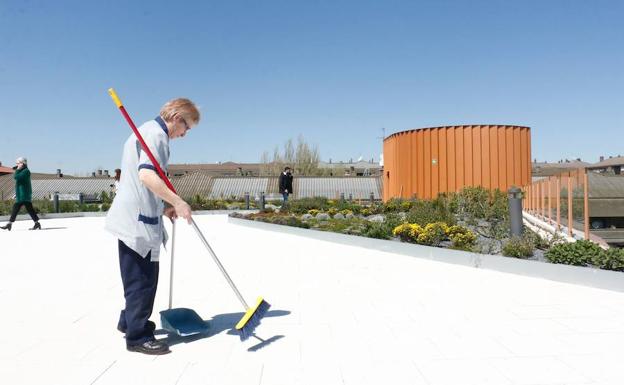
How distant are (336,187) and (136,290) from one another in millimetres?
27168

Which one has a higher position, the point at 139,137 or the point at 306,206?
the point at 139,137

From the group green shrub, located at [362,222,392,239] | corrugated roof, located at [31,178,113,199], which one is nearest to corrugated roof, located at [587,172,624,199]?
green shrub, located at [362,222,392,239]

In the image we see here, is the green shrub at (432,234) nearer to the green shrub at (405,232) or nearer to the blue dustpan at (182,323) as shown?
the green shrub at (405,232)

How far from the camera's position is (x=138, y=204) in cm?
320

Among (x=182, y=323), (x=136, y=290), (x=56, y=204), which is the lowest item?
(x=182, y=323)

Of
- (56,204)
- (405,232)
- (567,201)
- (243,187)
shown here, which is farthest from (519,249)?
(243,187)

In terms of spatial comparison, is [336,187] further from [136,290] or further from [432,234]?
[136,290]

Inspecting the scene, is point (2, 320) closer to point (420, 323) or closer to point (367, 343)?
point (367, 343)

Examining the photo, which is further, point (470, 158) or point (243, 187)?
point (243, 187)

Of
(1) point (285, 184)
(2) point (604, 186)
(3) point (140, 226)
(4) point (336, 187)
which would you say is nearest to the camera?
(3) point (140, 226)

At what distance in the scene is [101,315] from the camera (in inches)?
169

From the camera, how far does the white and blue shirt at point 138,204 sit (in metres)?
3.16

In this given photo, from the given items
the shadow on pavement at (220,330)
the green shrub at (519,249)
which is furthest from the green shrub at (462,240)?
the shadow on pavement at (220,330)

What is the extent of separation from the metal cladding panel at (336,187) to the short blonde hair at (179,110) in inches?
1010
